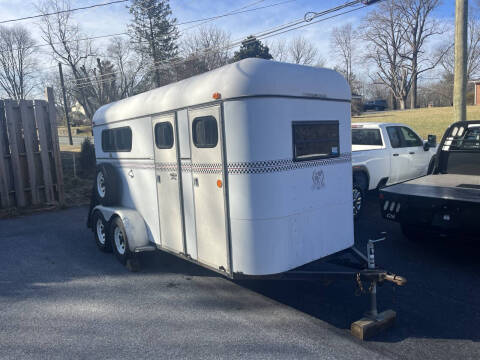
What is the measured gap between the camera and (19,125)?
11.0 metres

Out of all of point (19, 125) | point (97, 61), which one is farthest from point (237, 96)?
point (97, 61)

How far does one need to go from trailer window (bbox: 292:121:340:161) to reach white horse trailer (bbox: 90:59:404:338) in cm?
1

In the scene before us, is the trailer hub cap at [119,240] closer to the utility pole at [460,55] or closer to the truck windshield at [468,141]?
the truck windshield at [468,141]

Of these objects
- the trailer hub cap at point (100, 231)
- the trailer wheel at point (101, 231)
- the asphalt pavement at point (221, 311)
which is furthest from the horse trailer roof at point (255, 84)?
the trailer hub cap at point (100, 231)

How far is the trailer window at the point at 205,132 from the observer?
4.32 metres

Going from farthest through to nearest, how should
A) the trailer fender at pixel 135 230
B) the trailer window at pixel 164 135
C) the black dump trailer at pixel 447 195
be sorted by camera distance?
1. the trailer fender at pixel 135 230
2. the trailer window at pixel 164 135
3. the black dump trailer at pixel 447 195

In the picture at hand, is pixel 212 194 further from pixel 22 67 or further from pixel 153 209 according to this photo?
pixel 22 67

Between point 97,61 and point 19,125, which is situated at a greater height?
point 97,61

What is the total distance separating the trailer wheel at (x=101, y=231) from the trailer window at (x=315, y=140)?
3790 mm

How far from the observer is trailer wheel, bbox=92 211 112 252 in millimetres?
6718

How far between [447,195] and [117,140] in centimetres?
502

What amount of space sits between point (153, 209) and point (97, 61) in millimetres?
36184

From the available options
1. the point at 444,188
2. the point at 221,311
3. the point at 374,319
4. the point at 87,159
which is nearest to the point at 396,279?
the point at 374,319

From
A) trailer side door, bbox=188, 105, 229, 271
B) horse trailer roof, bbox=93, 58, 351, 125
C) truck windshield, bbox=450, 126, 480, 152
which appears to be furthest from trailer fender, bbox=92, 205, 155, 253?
truck windshield, bbox=450, 126, 480, 152
